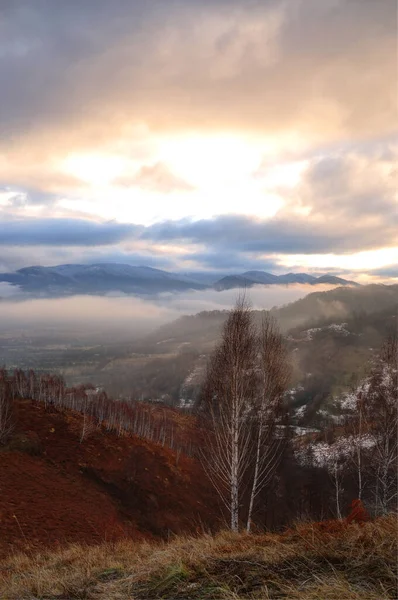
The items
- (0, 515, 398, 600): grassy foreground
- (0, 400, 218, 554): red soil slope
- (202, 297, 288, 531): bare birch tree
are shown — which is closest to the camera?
(0, 515, 398, 600): grassy foreground

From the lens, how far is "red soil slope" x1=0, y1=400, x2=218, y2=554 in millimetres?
23234

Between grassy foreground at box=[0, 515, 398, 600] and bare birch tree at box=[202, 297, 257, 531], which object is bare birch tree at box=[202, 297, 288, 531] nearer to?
bare birch tree at box=[202, 297, 257, 531]

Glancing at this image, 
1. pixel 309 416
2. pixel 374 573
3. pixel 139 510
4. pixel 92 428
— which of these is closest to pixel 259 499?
pixel 139 510

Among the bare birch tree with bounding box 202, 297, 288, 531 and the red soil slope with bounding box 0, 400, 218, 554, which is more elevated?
the bare birch tree with bounding box 202, 297, 288, 531

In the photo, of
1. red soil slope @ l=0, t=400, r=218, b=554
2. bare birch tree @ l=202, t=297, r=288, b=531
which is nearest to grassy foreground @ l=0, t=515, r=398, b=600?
bare birch tree @ l=202, t=297, r=288, b=531

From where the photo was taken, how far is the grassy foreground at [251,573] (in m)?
4.82

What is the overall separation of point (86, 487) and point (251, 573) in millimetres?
32626

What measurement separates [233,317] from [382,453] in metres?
14.9

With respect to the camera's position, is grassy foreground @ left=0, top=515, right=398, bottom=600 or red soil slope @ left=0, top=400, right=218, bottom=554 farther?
red soil slope @ left=0, top=400, right=218, bottom=554

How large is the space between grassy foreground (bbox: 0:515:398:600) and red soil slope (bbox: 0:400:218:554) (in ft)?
38.4

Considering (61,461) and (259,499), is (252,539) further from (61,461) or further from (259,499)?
(259,499)

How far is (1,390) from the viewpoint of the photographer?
41.2 meters

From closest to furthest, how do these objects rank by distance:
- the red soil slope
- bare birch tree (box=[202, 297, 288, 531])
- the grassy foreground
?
1. the grassy foreground
2. bare birch tree (box=[202, 297, 288, 531])
3. the red soil slope

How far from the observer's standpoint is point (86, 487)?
33.2 metres
